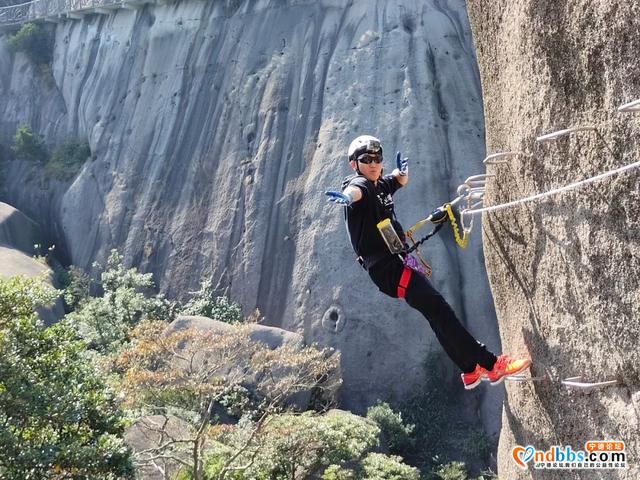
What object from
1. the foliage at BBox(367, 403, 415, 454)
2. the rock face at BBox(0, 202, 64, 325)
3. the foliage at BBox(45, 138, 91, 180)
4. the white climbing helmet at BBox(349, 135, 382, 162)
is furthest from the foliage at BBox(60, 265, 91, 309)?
the white climbing helmet at BBox(349, 135, 382, 162)

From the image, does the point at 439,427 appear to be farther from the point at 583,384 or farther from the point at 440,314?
the point at 583,384

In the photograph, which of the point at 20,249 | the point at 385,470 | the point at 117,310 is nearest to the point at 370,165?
the point at 385,470

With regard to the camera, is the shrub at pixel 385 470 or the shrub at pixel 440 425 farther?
the shrub at pixel 440 425

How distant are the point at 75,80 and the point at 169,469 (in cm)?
2013

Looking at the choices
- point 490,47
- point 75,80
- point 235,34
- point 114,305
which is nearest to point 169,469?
point 114,305

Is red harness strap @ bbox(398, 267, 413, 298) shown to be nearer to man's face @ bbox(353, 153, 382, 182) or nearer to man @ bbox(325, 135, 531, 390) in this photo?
man @ bbox(325, 135, 531, 390)

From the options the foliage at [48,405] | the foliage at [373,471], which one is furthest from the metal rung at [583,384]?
the foliage at [373,471]

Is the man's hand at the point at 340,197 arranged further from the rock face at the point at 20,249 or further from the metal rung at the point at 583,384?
the rock face at the point at 20,249

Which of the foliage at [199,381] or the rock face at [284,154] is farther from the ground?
the rock face at [284,154]

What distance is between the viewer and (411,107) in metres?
18.2

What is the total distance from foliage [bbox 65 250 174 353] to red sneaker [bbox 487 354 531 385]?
1430cm

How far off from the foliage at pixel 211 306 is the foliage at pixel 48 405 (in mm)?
11002

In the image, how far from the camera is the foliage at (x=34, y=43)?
29.1m

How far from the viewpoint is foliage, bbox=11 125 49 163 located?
26125 mm
